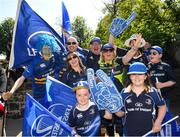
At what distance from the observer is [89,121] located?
5.01 metres

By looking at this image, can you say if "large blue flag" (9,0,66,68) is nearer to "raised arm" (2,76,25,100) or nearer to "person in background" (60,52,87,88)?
"raised arm" (2,76,25,100)

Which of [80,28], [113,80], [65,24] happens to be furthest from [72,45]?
[80,28]

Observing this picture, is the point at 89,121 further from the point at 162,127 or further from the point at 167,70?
the point at 167,70

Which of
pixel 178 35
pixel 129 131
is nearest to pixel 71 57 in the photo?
pixel 129 131

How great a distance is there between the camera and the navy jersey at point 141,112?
4.89 metres

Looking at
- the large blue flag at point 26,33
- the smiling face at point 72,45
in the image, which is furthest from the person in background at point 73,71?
the large blue flag at point 26,33

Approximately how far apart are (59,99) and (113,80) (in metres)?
0.94

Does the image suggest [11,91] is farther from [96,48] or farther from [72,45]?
[96,48]

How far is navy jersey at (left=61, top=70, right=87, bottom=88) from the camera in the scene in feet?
20.6

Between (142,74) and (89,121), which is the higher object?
(142,74)

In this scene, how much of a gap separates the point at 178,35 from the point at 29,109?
455 inches

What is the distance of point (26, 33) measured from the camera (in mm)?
7797

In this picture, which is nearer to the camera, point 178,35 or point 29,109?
point 29,109

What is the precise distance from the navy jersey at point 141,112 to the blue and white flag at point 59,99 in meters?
1.10
